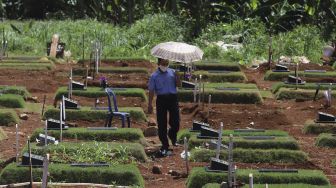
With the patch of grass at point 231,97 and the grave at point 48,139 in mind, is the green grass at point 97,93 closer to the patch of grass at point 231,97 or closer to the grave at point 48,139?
the patch of grass at point 231,97

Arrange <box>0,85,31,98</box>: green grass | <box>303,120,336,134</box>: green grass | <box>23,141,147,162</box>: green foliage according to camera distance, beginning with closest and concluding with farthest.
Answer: <box>23,141,147,162</box>: green foliage < <box>303,120,336,134</box>: green grass < <box>0,85,31,98</box>: green grass

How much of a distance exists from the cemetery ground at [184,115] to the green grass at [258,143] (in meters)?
0.30

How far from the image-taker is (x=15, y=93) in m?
20.5

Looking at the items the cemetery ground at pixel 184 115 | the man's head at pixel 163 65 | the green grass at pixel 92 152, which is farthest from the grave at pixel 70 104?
the green grass at pixel 92 152

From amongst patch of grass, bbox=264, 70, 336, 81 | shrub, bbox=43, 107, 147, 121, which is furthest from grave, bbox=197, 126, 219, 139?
patch of grass, bbox=264, 70, 336, 81

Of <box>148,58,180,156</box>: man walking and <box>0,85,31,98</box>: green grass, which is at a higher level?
<box>148,58,180,156</box>: man walking

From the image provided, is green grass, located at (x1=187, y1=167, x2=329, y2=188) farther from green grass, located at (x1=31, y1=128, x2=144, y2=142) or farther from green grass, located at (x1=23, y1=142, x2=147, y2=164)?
green grass, located at (x1=31, y1=128, x2=144, y2=142)

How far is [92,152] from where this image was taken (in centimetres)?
1319

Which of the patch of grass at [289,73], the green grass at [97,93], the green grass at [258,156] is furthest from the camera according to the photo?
the patch of grass at [289,73]

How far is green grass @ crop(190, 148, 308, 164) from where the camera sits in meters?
13.5

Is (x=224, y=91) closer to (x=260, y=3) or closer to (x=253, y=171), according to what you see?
(x=253, y=171)

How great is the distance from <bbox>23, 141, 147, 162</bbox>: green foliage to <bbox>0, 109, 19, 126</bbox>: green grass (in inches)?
146

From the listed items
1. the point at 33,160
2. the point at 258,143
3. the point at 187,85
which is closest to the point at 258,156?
the point at 258,143

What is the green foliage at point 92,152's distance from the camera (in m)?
12.9
